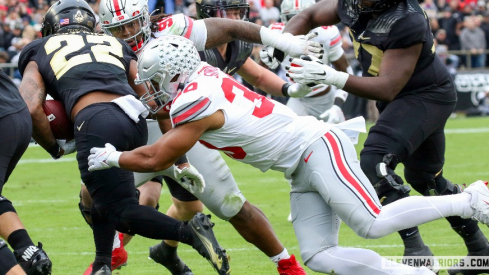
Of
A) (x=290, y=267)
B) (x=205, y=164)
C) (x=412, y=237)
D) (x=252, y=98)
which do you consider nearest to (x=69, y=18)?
(x=205, y=164)

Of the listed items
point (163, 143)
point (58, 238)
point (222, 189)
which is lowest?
point (58, 238)

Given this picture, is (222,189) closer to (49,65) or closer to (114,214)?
(114,214)

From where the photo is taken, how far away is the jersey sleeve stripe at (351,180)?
4.48 metres

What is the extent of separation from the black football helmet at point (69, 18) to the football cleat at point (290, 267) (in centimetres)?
194

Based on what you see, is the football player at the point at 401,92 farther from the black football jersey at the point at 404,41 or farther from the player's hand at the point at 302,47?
the player's hand at the point at 302,47

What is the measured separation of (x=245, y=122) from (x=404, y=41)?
1350 mm

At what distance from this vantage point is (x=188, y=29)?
216 inches

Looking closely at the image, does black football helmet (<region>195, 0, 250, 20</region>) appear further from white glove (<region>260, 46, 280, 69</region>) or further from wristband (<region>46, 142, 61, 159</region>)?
wristband (<region>46, 142, 61, 159</region>)

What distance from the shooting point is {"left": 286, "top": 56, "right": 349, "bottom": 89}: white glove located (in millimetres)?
4918

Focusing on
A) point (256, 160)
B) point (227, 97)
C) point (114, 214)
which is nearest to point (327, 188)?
point (256, 160)

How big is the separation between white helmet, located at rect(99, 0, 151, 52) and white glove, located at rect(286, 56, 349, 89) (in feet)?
3.72

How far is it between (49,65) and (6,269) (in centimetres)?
138

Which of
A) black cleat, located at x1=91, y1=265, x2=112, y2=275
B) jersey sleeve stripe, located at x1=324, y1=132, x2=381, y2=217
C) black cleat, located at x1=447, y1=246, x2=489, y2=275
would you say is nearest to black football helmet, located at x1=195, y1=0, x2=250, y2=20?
jersey sleeve stripe, located at x1=324, y1=132, x2=381, y2=217

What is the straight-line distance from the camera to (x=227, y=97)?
14.4ft
